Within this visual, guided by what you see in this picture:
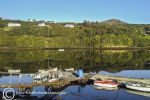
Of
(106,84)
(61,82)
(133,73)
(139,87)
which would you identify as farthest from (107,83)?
(133,73)

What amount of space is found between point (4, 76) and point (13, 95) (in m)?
23.5

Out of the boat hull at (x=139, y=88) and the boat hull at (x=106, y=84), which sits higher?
the boat hull at (x=106, y=84)

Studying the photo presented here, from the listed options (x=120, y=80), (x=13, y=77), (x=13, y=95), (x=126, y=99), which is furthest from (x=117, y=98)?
(x=13, y=77)

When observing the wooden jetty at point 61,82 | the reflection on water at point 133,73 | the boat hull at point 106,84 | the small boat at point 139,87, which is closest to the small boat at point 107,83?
the boat hull at point 106,84

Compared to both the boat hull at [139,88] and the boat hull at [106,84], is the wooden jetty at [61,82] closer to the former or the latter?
the boat hull at [106,84]

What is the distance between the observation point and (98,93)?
241 ft

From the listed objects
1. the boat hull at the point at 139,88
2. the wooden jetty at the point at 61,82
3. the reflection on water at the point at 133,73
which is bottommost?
the boat hull at the point at 139,88

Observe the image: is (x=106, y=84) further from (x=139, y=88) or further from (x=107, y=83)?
(x=139, y=88)

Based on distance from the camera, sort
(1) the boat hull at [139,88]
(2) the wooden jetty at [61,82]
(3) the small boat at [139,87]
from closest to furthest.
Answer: (2) the wooden jetty at [61,82] → (1) the boat hull at [139,88] → (3) the small boat at [139,87]

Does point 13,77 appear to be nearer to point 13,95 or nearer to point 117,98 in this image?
point 13,95

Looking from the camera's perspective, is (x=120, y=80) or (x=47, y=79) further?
Result: (x=120, y=80)

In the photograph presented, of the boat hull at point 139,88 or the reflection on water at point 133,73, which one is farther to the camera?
the reflection on water at point 133,73

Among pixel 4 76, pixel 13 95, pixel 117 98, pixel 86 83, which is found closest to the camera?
pixel 13 95

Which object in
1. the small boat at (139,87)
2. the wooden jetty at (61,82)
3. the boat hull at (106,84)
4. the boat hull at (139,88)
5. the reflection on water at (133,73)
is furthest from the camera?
the reflection on water at (133,73)
